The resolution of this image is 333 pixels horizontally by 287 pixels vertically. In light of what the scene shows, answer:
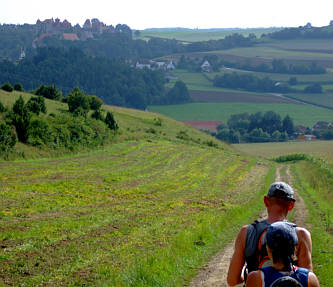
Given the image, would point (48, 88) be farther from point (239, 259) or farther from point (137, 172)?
point (239, 259)

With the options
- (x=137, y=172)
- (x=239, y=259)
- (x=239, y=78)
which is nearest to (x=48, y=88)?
(x=137, y=172)

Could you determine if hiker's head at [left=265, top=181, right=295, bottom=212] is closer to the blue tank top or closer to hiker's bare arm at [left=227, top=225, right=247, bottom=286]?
hiker's bare arm at [left=227, top=225, right=247, bottom=286]

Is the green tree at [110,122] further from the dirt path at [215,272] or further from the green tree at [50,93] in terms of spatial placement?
the dirt path at [215,272]

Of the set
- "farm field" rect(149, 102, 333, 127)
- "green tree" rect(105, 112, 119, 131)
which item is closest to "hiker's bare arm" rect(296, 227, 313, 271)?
"green tree" rect(105, 112, 119, 131)

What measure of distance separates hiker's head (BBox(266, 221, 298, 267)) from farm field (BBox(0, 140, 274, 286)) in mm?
5469

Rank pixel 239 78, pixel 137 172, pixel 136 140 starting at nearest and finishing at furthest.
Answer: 1. pixel 137 172
2. pixel 136 140
3. pixel 239 78

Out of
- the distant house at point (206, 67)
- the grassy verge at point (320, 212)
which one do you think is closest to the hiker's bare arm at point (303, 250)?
the grassy verge at point (320, 212)

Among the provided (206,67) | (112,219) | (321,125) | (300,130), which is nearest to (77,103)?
(112,219)

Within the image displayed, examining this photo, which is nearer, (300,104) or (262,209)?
(262,209)

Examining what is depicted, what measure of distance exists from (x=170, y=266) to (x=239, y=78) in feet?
529

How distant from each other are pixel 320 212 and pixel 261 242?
61.0 ft

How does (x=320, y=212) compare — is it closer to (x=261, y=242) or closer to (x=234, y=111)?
(x=261, y=242)

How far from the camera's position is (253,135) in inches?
4313

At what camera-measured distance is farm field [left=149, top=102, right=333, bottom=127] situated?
127875mm
